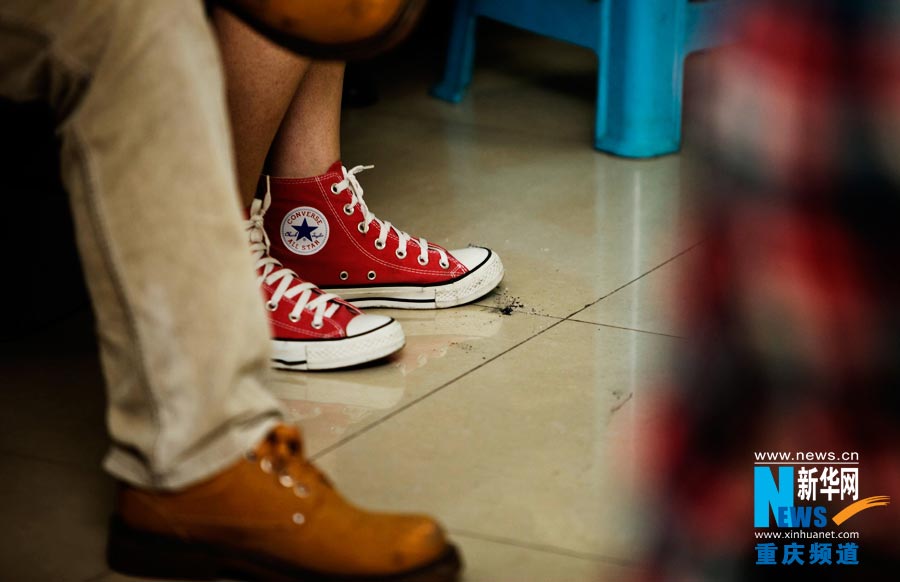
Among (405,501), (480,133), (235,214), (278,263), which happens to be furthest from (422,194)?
(235,214)

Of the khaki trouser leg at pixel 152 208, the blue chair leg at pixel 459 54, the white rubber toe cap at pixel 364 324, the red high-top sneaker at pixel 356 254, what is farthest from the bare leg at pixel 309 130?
the blue chair leg at pixel 459 54

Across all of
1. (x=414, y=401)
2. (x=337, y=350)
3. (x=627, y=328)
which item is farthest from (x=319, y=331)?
(x=627, y=328)

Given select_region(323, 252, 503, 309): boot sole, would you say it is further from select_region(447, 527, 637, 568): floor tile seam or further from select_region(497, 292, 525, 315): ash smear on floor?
select_region(447, 527, 637, 568): floor tile seam

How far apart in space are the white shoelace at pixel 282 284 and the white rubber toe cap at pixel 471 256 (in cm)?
24

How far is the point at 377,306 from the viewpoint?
5.10 feet

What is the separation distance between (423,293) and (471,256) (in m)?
0.09

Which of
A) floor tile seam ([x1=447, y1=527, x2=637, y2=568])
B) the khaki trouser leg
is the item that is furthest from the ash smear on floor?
the khaki trouser leg

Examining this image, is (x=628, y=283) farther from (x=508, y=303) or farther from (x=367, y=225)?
(x=367, y=225)

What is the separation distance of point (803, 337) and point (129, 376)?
2.04 feet

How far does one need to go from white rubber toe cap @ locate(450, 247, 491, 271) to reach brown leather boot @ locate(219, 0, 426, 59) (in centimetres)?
72

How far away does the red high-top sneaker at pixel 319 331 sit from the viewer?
1.34 meters

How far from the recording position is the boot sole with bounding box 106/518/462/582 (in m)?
0.89

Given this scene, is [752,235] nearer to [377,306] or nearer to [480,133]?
[377,306]

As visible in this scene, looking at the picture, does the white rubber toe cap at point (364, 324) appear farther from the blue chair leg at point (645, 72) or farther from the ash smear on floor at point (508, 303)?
the blue chair leg at point (645, 72)
